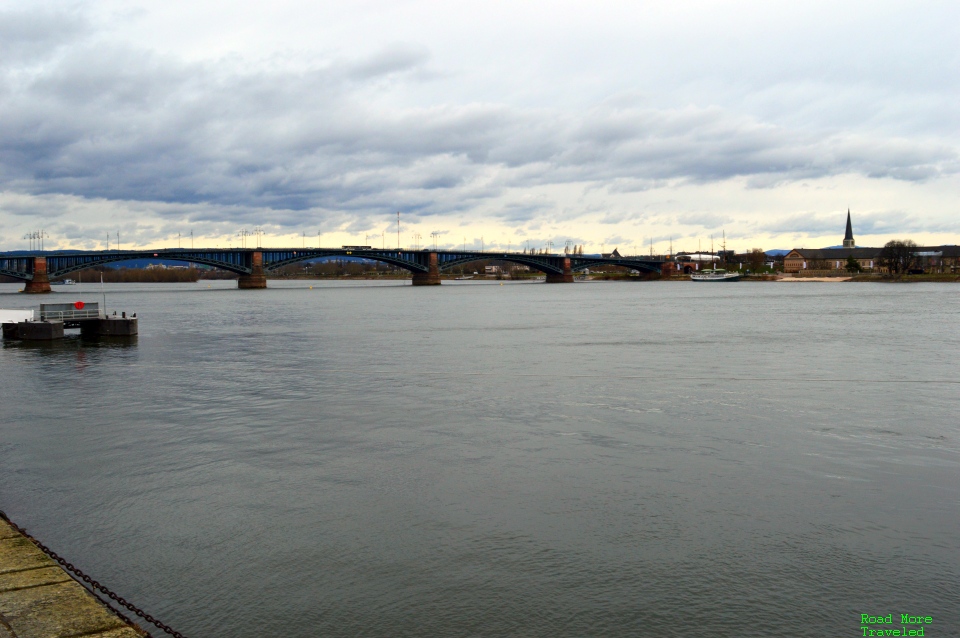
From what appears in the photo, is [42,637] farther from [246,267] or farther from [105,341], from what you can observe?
[246,267]

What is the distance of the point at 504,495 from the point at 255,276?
146 meters

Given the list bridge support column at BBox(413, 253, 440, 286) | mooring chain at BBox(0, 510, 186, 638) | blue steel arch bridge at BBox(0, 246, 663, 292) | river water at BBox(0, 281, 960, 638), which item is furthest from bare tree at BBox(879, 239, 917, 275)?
mooring chain at BBox(0, 510, 186, 638)

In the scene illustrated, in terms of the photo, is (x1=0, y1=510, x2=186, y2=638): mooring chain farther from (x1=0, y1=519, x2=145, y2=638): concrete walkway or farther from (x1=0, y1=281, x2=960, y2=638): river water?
(x1=0, y1=281, x2=960, y2=638): river water

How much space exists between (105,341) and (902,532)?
48022mm

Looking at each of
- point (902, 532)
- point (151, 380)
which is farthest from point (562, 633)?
point (151, 380)

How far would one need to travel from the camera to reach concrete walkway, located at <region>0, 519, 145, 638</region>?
25.4 ft

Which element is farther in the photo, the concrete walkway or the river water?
the river water

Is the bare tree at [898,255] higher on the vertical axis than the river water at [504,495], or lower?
higher

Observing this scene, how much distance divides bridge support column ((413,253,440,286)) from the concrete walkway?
164 m

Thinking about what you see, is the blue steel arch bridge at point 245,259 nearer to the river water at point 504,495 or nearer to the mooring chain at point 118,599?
the river water at point 504,495

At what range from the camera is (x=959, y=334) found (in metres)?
46.7

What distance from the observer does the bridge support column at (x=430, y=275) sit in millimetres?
173500

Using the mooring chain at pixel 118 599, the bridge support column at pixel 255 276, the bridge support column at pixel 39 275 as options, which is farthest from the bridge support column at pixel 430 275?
the mooring chain at pixel 118 599

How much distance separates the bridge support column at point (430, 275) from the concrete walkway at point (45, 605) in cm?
16371
